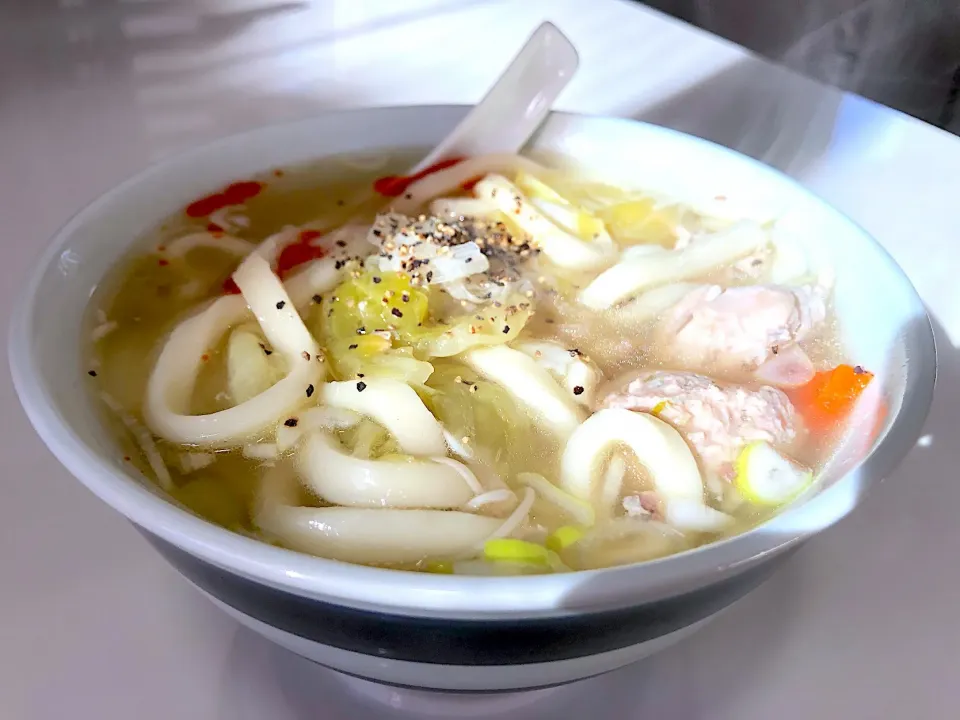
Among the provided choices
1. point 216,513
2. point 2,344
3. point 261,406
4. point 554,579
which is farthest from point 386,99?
point 554,579

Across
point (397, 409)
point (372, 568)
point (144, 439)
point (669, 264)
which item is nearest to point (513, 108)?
point (669, 264)

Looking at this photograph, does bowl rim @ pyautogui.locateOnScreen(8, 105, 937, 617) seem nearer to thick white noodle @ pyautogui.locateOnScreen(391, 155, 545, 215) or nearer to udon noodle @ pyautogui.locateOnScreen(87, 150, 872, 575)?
udon noodle @ pyautogui.locateOnScreen(87, 150, 872, 575)

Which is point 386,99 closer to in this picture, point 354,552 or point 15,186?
point 15,186

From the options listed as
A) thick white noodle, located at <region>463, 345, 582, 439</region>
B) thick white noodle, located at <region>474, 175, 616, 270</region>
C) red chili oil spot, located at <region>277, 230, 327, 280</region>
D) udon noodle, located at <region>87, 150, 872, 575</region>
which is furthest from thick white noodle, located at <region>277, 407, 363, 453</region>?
thick white noodle, located at <region>474, 175, 616, 270</region>

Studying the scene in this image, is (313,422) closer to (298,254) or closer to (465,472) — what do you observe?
(465,472)

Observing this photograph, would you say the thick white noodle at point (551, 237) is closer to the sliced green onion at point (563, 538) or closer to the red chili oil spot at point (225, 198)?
the red chili oil spot at point (225, 198)

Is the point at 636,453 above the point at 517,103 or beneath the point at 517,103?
beneath
